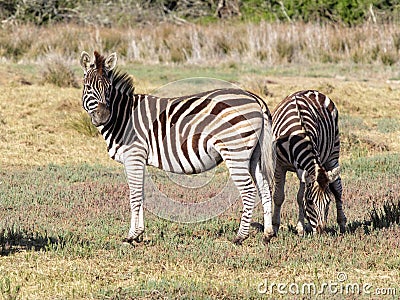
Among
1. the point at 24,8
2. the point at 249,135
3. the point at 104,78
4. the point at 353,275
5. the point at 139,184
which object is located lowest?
the point at 353,275

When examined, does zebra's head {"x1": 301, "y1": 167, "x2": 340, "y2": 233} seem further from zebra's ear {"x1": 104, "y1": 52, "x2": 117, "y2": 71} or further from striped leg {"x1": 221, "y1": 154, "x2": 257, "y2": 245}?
zebra's ear {"x1": 104, "y1": 52, "x2": 117, "y2": 71}

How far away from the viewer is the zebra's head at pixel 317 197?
314 inches

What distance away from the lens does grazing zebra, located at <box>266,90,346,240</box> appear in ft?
26.5

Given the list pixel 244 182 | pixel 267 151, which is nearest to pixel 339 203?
pixel 267 151

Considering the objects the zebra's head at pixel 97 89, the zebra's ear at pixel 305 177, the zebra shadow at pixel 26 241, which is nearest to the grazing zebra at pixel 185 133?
the zebra's head at pixel 97 89

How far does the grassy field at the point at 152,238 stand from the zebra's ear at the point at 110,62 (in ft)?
6.21

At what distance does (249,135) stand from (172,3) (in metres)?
31.1

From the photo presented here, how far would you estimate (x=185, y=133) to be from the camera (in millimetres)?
8102

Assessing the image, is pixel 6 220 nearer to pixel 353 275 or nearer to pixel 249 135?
pixel 249 135

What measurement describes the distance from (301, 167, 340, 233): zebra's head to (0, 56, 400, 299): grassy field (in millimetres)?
192

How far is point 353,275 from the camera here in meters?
7.12

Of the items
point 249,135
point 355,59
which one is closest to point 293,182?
point 249,135

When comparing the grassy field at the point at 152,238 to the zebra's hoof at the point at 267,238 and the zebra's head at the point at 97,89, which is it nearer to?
the zebra's hoof at the point at 267,238

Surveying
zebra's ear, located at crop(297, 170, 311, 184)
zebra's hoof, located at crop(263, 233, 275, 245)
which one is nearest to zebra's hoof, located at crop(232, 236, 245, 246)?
zebra's hoof, located at crop(263, 233, 275, 245)
